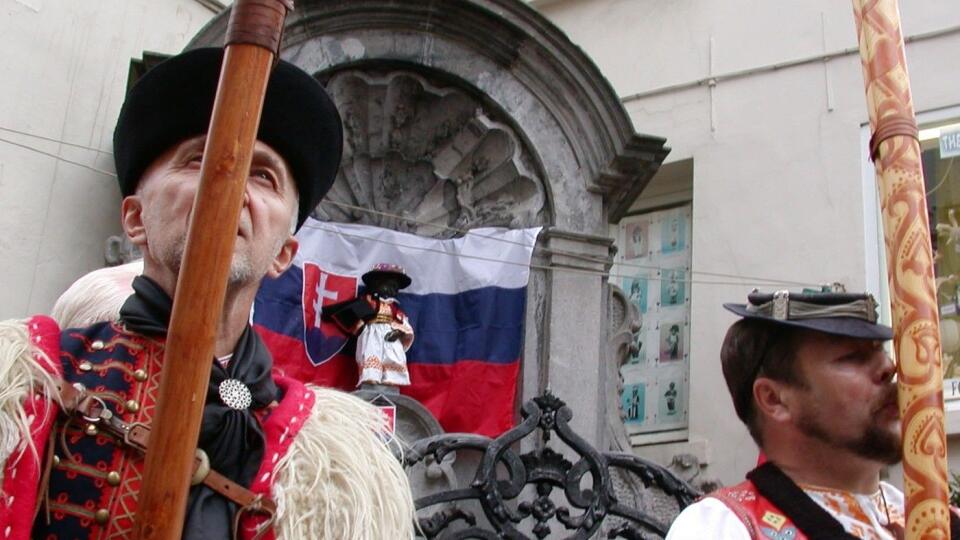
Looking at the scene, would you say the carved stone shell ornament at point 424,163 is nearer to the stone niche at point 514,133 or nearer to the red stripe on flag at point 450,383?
the stone niche at point 514,133

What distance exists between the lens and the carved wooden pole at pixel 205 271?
151cm

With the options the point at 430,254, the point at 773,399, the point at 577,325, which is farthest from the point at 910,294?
the point at 430,254

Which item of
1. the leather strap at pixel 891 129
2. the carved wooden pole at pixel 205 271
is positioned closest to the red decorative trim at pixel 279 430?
the carved wooden pole at pixel 205 271

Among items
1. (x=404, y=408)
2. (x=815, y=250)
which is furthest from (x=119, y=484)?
(x=815, y=250)

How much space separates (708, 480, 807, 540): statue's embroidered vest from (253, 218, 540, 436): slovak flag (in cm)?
353

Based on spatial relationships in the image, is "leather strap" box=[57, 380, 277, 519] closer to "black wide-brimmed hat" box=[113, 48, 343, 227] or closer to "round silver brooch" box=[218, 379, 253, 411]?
"round silver brooch" box=[218, 379, 253, 411]

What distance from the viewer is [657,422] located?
28.9 feet

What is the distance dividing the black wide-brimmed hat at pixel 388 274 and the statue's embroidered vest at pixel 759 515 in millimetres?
3938

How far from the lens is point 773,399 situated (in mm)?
2869

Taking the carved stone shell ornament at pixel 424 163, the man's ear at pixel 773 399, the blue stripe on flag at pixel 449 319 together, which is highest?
the carved stone shell ornament at pixel 424 163

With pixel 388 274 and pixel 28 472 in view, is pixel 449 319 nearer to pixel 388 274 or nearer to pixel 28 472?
pixel 388 274

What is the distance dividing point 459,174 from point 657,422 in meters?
2.67

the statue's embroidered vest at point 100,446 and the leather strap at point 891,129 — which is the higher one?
the leather strap at point 891,129

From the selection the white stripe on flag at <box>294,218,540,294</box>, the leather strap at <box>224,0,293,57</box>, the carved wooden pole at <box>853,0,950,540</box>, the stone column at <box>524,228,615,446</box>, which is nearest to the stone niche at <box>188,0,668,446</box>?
the stone column at <box>524,228,615,446</box>
